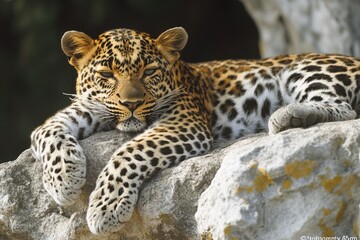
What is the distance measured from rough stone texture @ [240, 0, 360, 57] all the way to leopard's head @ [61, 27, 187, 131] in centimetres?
417

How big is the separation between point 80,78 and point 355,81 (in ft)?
8.63

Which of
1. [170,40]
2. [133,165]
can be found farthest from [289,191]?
[170,40]

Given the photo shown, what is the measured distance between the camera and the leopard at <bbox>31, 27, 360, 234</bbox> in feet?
26.4

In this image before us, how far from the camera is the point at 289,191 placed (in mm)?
6809

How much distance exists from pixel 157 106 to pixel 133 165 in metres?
1.20

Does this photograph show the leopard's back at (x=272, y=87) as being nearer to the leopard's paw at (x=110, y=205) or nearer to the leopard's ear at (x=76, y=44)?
the leopard's ear at (x=76, y=44)

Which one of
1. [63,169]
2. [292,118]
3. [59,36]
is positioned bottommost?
[59,36]

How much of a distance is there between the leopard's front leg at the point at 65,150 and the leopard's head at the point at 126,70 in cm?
23

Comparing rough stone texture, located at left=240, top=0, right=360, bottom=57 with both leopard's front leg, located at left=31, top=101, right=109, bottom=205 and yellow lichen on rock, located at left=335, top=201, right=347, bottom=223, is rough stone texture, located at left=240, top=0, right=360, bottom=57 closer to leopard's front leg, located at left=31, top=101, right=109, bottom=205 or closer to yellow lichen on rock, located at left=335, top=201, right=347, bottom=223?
leopard's front leg, located at left=31, top=101, right=109, bottom=205

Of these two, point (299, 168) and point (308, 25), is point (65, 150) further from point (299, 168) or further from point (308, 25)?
point (308, 25)

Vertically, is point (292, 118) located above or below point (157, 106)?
above

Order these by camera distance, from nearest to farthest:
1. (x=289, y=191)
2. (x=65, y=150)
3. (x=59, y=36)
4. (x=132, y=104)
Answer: (x=289, y=191)
(x=65, y=150)
(x=132, y=104)
(x=59, y=36)

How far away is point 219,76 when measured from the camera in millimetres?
10273

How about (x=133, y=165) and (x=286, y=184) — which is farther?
(x=133, y=165)
